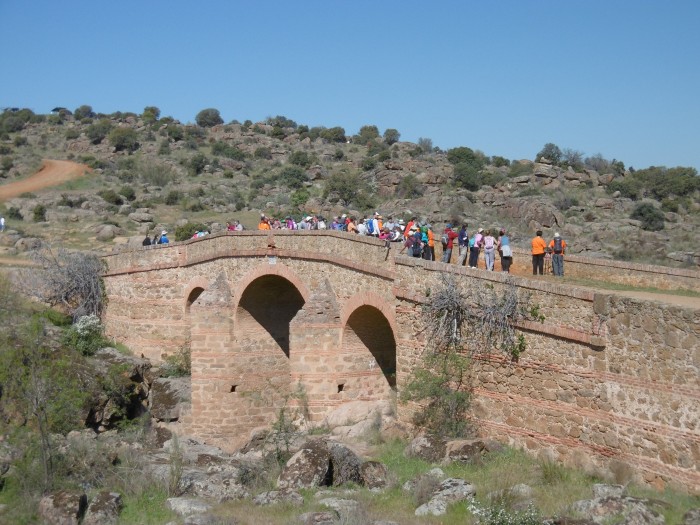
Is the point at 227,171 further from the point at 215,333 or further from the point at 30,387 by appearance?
the point at 30,387

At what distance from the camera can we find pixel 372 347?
59.2ft

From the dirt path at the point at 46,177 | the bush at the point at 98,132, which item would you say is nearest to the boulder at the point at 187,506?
the dirt path at the point at 46,177

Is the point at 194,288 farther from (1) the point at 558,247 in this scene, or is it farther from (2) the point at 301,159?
(2) the point at 301,159

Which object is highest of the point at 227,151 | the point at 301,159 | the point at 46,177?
the point at 227,151

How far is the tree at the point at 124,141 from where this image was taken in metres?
60.0

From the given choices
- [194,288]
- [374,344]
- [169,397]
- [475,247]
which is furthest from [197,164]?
[475,247]

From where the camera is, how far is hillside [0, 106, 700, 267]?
3319 cm

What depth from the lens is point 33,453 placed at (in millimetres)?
12844

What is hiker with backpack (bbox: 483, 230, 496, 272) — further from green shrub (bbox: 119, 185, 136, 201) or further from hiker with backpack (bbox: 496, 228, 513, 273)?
green shrub (bbox: 119, 185, 136, 201)

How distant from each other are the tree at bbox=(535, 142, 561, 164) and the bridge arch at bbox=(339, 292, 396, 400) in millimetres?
35338

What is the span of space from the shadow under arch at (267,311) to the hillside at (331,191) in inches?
→ 343

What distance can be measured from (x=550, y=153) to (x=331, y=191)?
17.8 meters

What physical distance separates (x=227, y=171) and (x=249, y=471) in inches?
1599

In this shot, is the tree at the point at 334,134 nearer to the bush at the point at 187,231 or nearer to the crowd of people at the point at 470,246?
the bush at the point at 187,231
